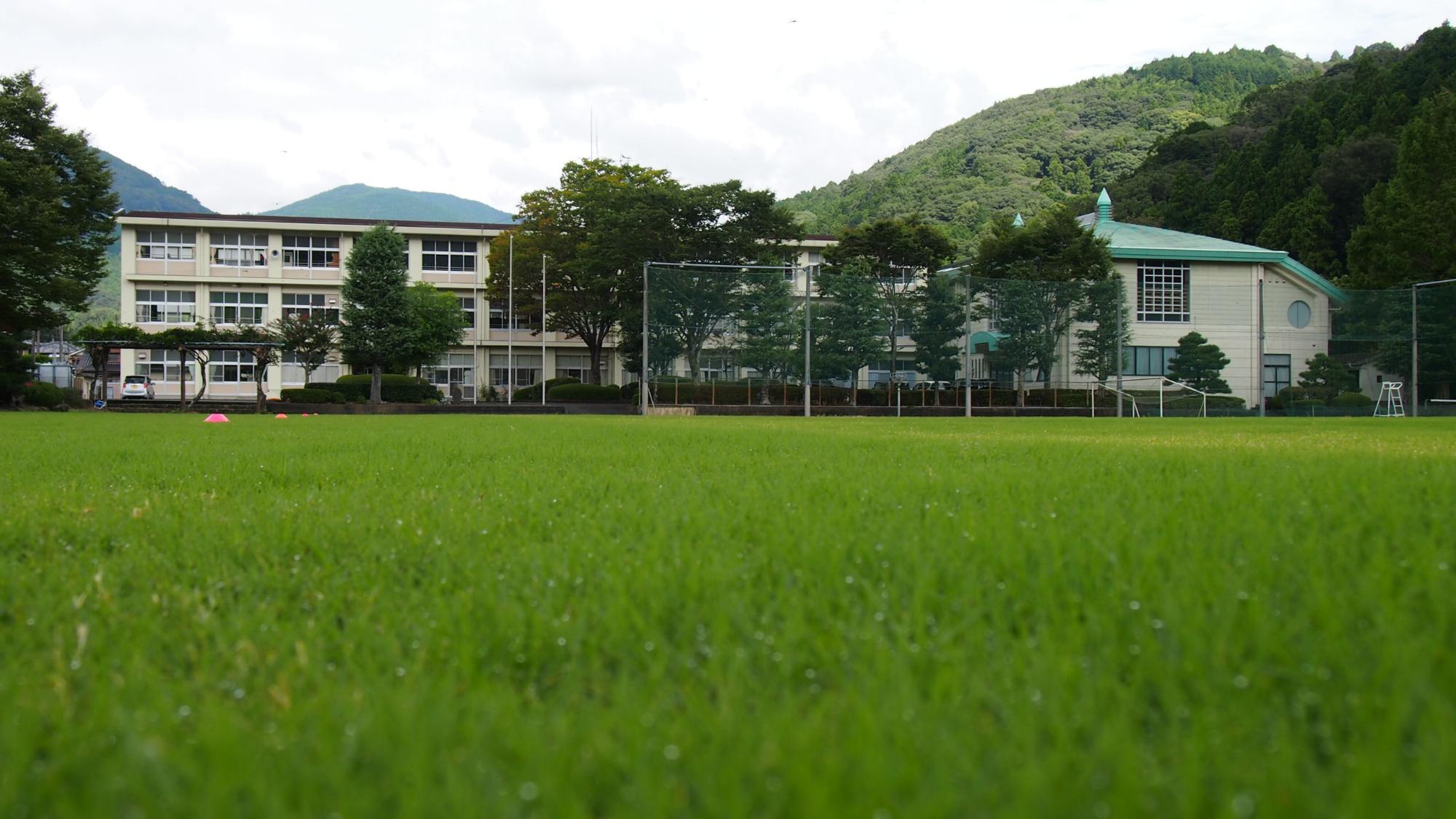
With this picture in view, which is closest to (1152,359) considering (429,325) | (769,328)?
(769,328)

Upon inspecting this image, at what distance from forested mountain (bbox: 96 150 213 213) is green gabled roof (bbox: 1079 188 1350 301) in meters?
147

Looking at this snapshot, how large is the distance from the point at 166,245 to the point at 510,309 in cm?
1694

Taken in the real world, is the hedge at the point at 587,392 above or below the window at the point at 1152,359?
below

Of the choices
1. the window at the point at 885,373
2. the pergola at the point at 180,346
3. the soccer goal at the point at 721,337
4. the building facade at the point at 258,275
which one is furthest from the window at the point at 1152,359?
the pergola at the point at 180,346

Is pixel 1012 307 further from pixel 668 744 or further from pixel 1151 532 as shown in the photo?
pixel 668 744

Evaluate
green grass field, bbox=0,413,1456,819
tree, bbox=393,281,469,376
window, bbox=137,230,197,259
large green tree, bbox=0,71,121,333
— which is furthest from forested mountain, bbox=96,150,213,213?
green grass field, bbox=0,413,1456,819

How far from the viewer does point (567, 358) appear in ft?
166

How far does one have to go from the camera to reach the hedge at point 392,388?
123 ft

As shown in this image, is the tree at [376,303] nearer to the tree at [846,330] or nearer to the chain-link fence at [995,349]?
the chain-link fence at [995,349]

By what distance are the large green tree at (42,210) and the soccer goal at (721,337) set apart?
14408 millimetres

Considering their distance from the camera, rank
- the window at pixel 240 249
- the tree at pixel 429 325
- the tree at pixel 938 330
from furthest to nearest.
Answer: the window at pixel 240 249, the tree at pixel 429 325, the tree at pixel 938 330

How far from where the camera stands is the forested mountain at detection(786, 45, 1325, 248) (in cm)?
5775

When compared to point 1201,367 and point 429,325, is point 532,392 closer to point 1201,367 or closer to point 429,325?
point 429,325

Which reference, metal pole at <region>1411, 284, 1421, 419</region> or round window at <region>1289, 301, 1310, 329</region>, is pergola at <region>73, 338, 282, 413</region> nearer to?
round window at <region>1289, 301, 1310, 329</region>
